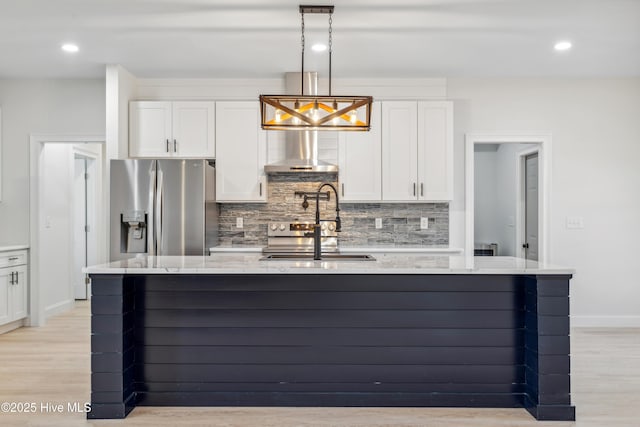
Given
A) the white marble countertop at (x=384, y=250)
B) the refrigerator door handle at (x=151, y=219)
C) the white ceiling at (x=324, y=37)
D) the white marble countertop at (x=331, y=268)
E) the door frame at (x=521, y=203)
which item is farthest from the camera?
the door frame at (x=521, y=203)

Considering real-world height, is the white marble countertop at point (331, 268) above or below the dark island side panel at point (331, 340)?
above

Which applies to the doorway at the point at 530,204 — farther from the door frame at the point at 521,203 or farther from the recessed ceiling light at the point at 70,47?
the recessed ceiling light at the point at 70,47

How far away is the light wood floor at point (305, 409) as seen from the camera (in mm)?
2814

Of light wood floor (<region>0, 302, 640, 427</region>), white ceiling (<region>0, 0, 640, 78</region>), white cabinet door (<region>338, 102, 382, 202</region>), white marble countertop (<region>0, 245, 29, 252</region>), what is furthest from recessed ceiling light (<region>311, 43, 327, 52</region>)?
white marble countertop (<region>0, 245, 29, 252</region>)

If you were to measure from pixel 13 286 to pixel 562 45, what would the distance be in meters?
5.66

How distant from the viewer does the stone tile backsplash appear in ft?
17.7

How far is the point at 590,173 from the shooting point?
5328mm

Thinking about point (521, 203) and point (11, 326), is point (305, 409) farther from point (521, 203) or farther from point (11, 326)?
point (521, 203)

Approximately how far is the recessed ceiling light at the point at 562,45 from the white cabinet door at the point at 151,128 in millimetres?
3639

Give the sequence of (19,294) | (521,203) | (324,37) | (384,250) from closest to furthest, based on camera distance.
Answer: (324,37)
(384,250)
(19,294)
(521,203)

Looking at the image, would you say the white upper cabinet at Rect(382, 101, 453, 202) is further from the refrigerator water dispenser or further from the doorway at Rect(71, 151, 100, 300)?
the doorway at Rect(71, 151, 100, 300)

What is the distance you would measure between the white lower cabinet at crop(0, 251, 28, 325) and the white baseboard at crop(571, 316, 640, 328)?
573 cm

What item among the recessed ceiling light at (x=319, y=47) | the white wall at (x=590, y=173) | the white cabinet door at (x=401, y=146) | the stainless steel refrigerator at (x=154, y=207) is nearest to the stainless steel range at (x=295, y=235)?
the white cabinet door at (x=401, y=146)

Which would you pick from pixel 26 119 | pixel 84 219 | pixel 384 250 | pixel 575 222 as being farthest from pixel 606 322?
pixel 84 219
